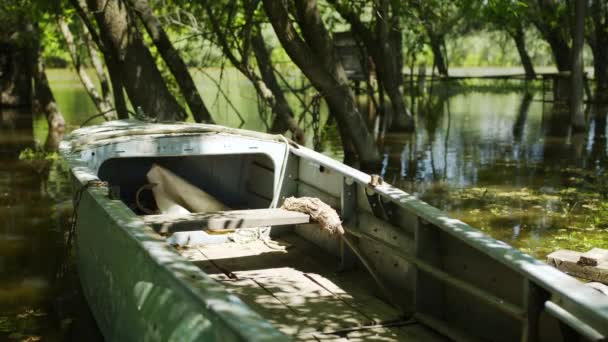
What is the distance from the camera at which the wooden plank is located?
6016mm

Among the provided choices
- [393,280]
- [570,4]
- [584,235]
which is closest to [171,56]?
[584,235]

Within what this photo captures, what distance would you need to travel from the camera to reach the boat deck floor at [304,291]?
5328mm

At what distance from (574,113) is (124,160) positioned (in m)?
14.0

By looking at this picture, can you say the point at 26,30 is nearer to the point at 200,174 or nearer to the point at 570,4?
the point at 200,174

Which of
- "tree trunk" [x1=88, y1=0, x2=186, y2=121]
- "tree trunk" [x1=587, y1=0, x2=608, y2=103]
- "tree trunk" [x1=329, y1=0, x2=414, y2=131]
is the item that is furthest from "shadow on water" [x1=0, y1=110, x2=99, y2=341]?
"tree trunk" [x1=587, y1=0, x2=608, y2=103]

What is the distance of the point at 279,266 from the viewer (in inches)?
270

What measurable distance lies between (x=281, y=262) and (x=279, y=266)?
4.1 inches

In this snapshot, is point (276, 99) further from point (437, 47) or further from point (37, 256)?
point (437, 47)

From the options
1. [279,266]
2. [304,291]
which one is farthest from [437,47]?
[304,291]

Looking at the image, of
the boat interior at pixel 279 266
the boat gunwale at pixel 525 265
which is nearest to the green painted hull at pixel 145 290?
the boat interior at pixel 279 266

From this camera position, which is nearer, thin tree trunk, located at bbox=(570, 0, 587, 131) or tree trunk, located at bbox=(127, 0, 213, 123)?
tree trunk, located at bbox=(127, 0, 213, 123)

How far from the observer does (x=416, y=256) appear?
17.6 ft

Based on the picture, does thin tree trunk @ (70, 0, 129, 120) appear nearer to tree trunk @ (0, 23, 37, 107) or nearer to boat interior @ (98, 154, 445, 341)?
boat interior @ (98, 154, 445, 341)

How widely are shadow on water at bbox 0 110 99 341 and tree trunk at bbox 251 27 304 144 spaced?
4.08m
